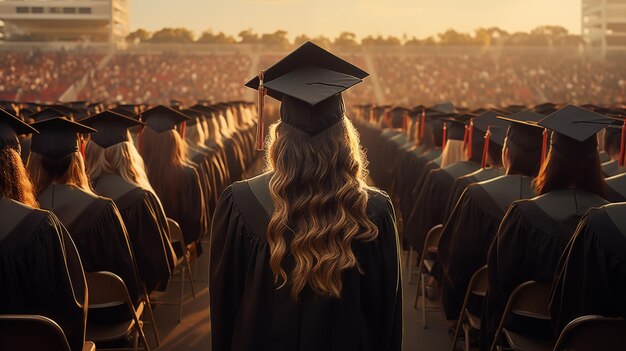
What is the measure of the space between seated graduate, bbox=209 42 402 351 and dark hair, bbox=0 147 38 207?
2.51 ft

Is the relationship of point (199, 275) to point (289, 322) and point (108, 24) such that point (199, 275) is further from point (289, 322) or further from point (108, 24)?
point (108, 24)

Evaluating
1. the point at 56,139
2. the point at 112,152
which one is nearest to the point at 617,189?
the point at 112,152

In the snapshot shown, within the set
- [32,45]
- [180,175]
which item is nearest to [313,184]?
[180,175]

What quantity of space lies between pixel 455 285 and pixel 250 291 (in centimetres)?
225

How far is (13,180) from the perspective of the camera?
2.58m

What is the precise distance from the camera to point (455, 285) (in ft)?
13.9

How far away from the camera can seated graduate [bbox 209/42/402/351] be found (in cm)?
212

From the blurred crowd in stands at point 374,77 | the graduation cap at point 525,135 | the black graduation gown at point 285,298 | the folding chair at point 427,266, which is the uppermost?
the blurred crowd in stands at point 374,77

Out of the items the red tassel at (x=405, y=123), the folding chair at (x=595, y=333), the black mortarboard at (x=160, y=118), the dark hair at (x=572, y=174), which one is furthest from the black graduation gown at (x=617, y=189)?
the red tassel at (x=405, y=123)

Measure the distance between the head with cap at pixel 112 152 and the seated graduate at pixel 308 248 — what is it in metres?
2.18

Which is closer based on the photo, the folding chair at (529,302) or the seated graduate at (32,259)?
the seated graduate at (32,259)

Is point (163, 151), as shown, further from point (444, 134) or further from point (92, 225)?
point (444, 134)

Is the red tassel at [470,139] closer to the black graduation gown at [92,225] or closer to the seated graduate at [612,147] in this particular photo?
the seated graduate at [612,147]

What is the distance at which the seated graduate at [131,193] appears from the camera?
13.8ft
